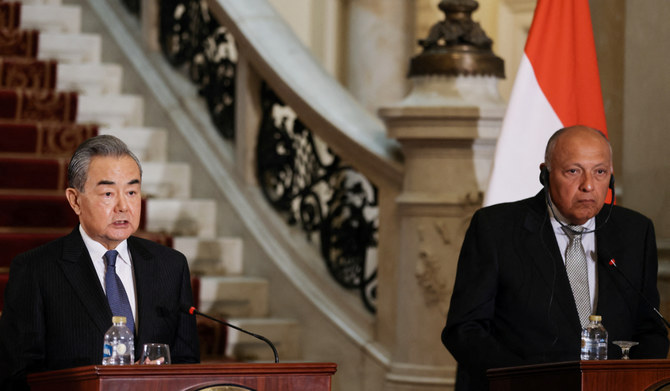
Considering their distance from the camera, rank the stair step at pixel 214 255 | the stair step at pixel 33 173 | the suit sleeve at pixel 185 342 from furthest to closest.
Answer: the stair step at pixel 33 173, the stair step at pixel 214 255, the suit sleeve at pixel 185 342

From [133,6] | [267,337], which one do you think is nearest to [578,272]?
[267,337]

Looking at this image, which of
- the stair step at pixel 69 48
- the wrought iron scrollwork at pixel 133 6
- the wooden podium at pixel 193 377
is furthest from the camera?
the wrought iron scrollwork at pixel 133 6

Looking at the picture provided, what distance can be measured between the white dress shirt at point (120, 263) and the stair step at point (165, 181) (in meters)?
3.28

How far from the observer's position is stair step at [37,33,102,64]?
25.0 ft

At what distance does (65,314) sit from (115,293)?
0.48ft

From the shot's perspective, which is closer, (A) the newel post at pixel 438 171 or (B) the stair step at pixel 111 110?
(A) the newel post at pixel 438 171

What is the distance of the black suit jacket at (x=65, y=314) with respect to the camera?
11.0ft

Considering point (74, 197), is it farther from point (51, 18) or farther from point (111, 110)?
point (51, 18)

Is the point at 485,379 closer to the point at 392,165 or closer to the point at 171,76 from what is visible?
the point at 392,165

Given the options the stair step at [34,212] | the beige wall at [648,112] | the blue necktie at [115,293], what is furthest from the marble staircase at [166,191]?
the blue necktie at [115,293]

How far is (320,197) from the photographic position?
6348mm

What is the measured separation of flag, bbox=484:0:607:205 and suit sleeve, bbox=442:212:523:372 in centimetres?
96

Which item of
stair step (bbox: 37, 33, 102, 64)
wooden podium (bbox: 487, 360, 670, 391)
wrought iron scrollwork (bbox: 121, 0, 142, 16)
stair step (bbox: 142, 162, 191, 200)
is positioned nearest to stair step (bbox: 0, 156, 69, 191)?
stair step (bbox: 142, 162, 191, 200)

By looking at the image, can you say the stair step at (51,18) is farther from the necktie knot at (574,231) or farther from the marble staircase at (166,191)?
the necktie knot at (574,231)
